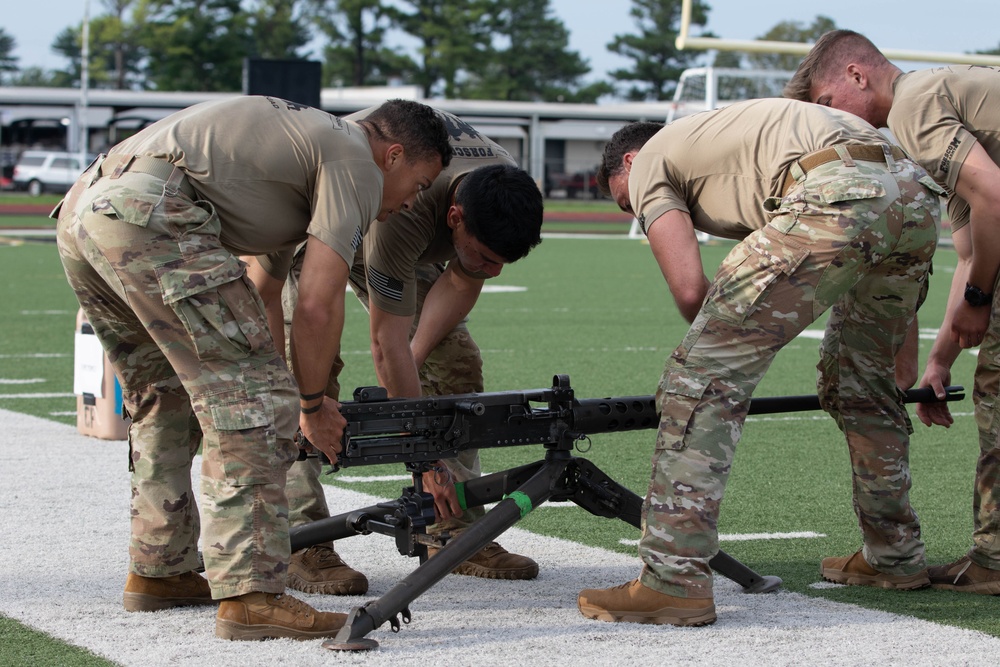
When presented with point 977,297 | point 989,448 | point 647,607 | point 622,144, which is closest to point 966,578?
point 989,448

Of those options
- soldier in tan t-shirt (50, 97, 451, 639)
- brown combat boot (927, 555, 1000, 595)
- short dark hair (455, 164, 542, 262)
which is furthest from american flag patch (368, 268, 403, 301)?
brown combat boot (927, 555, 1000, 595)

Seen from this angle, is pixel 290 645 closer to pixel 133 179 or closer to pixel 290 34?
pixel 133 179

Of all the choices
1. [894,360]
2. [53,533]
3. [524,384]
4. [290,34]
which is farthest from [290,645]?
[290,34]

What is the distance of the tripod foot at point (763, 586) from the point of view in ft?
15.3

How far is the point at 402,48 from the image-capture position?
79500mm

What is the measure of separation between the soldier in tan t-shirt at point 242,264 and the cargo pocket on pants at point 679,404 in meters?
1.05

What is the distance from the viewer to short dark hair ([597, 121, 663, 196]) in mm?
4918

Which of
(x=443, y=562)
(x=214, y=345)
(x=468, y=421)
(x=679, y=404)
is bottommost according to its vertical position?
(x=443, y=562)

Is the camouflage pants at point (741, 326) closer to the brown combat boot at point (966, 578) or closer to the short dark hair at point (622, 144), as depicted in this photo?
the short dark hair at point (622, 144)

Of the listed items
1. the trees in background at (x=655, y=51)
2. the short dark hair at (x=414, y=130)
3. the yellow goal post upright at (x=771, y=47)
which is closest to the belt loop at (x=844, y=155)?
the short dark hair at (x=414, y=130)

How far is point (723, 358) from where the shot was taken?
4.23 meters

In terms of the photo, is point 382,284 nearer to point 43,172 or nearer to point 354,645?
point 354,645

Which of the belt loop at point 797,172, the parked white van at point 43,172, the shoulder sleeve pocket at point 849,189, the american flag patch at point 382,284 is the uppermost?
the belt loop at point 797,172

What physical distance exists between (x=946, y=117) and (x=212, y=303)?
262cm
